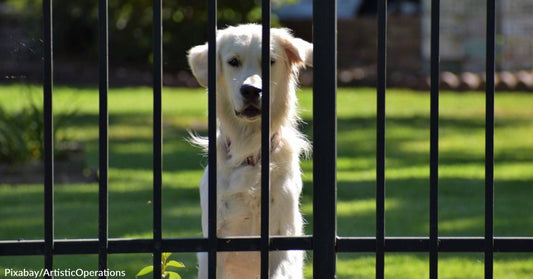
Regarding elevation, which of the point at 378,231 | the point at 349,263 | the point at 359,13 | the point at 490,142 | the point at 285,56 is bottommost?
the point at 349,263

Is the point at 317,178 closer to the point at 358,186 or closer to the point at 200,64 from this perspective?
the point at 200,64

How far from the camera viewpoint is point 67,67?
2061 cm

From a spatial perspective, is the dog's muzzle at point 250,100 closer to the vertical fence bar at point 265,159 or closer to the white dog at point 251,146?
the white dog at point 251,146

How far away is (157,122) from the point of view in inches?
126

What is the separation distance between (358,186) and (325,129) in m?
6.16

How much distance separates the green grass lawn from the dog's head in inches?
62.0

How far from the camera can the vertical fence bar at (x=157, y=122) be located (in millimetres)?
3148

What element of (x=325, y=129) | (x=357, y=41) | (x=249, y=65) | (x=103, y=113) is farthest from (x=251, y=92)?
(x=357, y=41)

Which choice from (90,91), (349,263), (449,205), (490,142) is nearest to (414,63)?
(90,91)

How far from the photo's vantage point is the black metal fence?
3.17 metres

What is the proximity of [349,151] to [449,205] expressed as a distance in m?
2.97

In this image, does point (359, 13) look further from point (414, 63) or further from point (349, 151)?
point (349, 151)

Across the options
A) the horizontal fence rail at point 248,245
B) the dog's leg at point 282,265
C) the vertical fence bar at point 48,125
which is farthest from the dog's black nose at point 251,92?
the vertical fence bar at point 48,125

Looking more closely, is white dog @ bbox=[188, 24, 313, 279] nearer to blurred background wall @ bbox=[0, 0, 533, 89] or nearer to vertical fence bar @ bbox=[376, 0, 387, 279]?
vertical fence bar @ bbox=[376, 0, 387, 279]
